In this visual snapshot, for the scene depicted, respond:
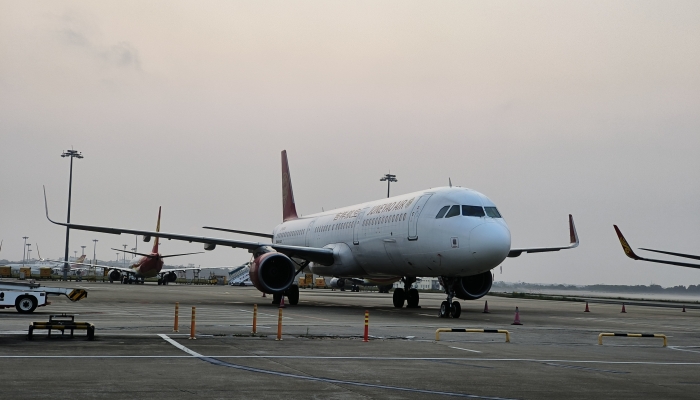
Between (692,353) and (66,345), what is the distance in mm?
12172

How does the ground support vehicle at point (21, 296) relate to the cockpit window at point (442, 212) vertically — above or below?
below

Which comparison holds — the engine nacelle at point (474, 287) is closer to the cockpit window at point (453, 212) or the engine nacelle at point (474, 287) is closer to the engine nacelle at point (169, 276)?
the cockpit window at point (453, 212)

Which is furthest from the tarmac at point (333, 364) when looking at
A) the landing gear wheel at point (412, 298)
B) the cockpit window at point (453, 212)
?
the landing gear wheel at point (412, 298)

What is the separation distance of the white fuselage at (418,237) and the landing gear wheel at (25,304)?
1191 cm

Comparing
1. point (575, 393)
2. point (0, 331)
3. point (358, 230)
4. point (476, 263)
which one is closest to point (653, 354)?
point (575, 393)

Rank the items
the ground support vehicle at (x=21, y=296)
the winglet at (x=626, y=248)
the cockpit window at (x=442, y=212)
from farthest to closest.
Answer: the winglet at (x=626, y=248)
the cockpit window at (x=442, y=212)
the ground support vehicle at (x=21, y=296)

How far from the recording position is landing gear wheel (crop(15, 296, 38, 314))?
24078 millimetres

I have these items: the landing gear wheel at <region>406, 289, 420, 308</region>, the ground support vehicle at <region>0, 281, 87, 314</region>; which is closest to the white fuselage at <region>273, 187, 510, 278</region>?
the landing gear wheel at <region>406, 289, 420, 308</region>

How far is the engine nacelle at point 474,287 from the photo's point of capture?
96.3ft

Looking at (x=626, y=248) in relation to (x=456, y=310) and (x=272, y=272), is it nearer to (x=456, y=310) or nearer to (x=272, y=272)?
(x=456, y=310)

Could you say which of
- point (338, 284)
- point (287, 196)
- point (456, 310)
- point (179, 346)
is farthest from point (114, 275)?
point (179, 346)

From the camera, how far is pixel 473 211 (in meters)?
25.1

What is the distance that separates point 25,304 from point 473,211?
14315 mm

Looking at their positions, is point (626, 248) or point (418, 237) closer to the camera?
point (418, 237)
